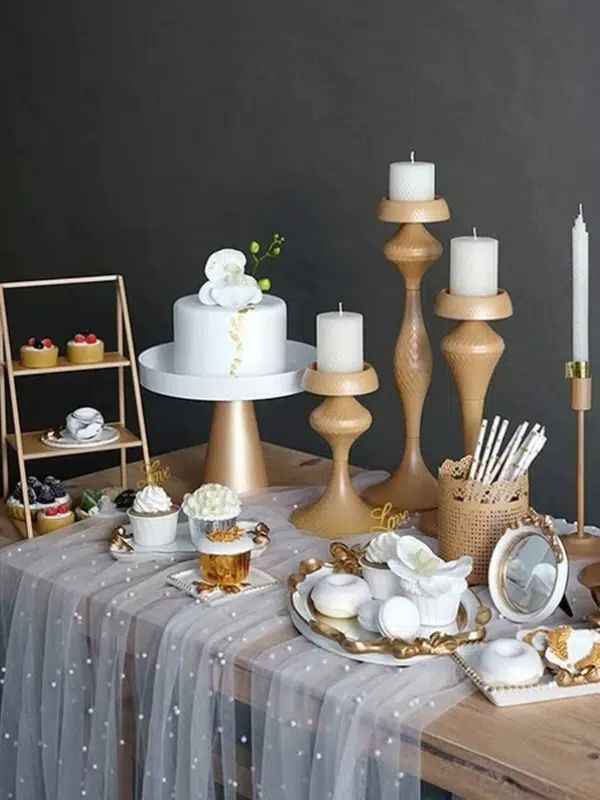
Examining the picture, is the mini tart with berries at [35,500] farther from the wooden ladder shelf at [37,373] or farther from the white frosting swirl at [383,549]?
the white frosting swirl at [383,549]

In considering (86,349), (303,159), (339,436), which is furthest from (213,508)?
(303,159)

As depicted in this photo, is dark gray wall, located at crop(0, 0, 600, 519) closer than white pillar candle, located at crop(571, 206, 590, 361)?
No

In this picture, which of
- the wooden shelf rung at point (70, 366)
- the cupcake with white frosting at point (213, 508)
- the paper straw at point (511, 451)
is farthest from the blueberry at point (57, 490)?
the paper straw at point (511, 451)

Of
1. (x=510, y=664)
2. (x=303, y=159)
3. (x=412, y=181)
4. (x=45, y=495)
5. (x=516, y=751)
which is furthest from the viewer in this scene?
(x=303, y=159)

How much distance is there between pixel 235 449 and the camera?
1902 mm

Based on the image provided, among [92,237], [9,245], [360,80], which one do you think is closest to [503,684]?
[360,80]

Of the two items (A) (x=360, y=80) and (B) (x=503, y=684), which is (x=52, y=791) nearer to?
(B) (x=503, y=684)

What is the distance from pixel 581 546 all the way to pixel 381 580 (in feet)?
1.04

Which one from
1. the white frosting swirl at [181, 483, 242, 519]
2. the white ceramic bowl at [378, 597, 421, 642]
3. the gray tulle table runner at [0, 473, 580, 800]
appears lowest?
the gray tulle table runner at [0, 473, 580, 800]

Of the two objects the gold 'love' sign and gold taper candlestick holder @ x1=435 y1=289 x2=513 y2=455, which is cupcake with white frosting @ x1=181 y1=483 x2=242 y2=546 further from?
gold taper candlestick holder @ x1=435 y1=289 x2=513 y2=455

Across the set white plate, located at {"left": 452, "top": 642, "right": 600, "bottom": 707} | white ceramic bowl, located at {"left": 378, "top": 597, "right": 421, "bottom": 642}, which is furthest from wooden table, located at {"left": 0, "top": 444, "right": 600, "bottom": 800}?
white ceramic bowl, located at {"left": 378, "top": 597, "right": 421, "bottom": 642}

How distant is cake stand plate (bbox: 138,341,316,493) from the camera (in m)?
1.82

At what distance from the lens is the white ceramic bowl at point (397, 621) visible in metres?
1.37

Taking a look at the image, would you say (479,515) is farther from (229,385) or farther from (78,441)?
(78,441)
